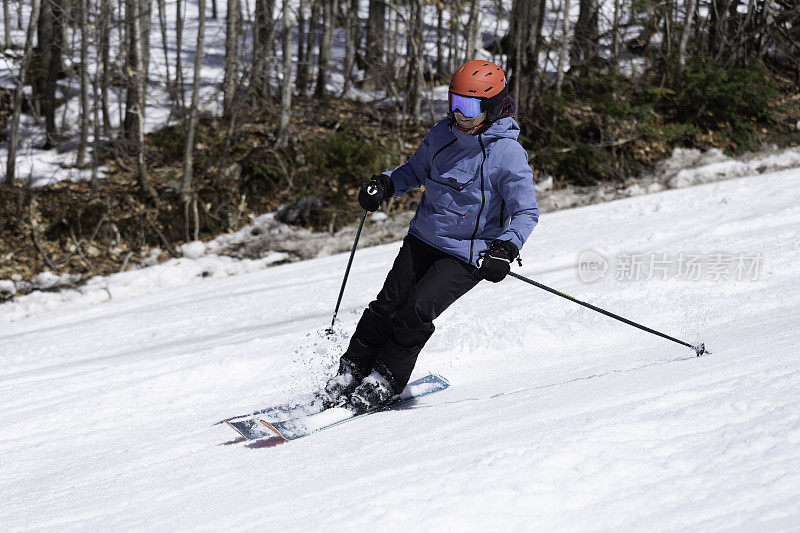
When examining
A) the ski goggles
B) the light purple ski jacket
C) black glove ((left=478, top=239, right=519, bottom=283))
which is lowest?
black glove ((left=478, top=239, right=519, bottom=283))

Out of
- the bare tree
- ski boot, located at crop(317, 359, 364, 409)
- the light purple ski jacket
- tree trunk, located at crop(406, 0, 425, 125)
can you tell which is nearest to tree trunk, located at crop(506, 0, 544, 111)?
tree trunk, located at crop(406, 0, 425, 125)

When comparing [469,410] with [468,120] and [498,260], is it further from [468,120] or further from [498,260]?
[468,120]

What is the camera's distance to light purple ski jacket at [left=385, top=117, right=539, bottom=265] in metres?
3.39

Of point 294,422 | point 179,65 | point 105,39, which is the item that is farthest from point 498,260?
point 179,65

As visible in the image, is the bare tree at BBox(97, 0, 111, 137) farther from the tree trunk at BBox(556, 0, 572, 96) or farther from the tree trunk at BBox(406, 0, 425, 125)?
the tree trunk at BBox(556, 0, 572, 96)

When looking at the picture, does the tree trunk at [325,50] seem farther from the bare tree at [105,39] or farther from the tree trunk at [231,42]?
the bare tree at [105,39]

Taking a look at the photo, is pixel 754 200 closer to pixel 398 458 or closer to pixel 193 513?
pixel 398 458

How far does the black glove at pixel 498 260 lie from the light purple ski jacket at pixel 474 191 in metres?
0.05

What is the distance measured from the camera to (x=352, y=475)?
2510 millimetres

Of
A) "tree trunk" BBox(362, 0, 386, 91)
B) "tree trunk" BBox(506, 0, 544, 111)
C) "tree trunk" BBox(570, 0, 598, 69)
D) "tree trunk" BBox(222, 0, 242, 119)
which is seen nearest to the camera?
"tree trunk" BBox(222, 0, 242, 119)

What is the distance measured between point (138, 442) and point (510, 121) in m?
2.65

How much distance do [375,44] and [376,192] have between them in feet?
34.1

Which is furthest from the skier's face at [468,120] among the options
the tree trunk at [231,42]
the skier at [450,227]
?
the tree trunk at [231,42]

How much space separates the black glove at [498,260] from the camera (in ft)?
10.5
